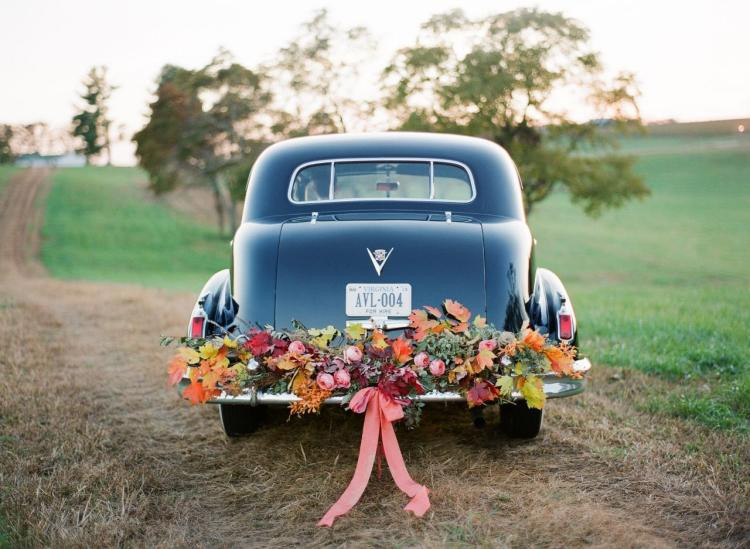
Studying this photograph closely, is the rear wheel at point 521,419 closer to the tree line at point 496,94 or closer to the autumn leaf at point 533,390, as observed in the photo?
the autumn leaf at point 533,390

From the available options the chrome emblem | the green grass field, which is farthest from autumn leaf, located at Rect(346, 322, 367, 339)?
the green grass field

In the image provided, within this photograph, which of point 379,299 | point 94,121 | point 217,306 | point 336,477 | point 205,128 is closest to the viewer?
point 379,299

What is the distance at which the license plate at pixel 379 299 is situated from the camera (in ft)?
13.3

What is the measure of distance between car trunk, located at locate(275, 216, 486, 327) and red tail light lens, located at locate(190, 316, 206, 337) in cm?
55

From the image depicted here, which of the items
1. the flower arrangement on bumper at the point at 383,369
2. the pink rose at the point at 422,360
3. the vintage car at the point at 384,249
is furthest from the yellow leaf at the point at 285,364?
the pink rose at the point at 422,360

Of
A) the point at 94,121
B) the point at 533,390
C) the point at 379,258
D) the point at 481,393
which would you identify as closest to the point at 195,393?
the point at 379,258

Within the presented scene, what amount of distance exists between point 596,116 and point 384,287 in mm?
19577

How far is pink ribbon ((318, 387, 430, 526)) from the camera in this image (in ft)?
11.9

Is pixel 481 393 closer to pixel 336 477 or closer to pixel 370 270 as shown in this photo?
pixel 370 270

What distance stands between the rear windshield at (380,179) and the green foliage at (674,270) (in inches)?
96.7

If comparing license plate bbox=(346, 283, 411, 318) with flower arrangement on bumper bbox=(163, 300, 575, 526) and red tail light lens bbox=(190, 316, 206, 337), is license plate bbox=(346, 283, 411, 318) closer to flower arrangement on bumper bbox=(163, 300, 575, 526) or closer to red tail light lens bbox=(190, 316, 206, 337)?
flower arrangement on bumper bbox=(163, 300, 575, 526)

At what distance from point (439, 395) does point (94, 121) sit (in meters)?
89.7

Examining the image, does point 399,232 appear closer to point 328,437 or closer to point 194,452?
point 328,437

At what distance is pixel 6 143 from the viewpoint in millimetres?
88062
